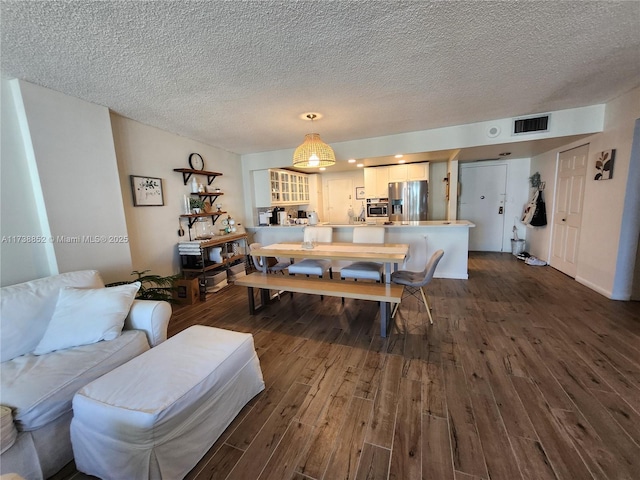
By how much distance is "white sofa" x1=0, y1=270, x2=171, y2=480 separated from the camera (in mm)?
1248

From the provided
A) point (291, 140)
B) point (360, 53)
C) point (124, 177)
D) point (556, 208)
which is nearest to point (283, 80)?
point (360, 53)

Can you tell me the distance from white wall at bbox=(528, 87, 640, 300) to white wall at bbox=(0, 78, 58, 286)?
5799 mm

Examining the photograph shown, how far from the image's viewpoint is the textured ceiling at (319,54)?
1441 mm

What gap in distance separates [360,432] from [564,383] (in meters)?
1.52

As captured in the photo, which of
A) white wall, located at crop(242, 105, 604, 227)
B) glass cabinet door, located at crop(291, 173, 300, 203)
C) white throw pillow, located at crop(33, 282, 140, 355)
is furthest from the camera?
glass cabinet door, located at crop(291, 173, 300, 203)

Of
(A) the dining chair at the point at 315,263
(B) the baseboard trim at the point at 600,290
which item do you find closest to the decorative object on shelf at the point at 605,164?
(B) the baseboard trim at the point at 600,290

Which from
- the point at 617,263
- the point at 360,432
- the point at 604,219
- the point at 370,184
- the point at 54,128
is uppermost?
the point at 54,128

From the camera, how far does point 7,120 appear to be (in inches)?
80.9

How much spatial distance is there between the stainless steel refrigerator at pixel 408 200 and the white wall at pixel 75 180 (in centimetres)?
463

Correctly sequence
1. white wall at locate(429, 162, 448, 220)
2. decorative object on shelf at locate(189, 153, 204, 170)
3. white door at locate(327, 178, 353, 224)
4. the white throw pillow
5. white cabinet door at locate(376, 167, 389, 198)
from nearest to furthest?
the white throw pillow → decorative object on shelf at locate(189, 153, 204, 170) → white cabinet door at locate(376, 167, 389, 198) → white wall at locate(429, 162, 448, 220) → white door at locate(327, 178, 353, 224)

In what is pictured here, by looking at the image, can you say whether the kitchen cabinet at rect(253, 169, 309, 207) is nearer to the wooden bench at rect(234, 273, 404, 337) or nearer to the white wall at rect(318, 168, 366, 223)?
the white wall at rect(318, 168, 366, 223)

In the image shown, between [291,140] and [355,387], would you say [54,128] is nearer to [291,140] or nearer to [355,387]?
[291,140]

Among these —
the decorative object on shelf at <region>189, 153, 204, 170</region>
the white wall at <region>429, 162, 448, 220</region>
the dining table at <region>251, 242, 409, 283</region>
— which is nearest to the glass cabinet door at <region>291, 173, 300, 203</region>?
the decorative object on shelf at <region>189, 153, 204, 170</region>

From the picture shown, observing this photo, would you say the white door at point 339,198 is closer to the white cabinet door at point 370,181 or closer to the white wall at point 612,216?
the white cabinet door at point 370,181
